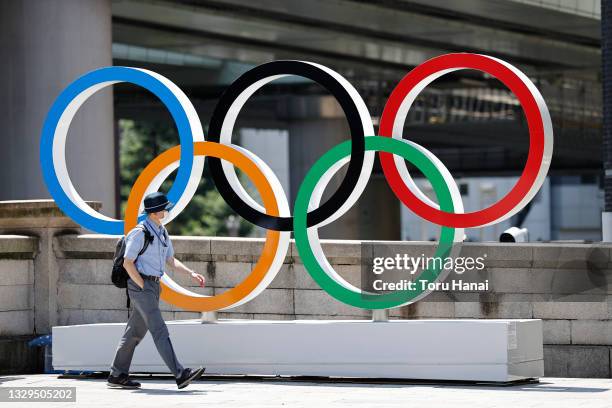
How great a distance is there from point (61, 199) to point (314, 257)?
10.7 feet

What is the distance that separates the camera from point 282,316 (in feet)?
52.7

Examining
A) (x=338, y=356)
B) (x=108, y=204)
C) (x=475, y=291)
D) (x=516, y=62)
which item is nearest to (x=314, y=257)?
(x=338, y=356)

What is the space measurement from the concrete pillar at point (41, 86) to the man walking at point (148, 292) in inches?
561

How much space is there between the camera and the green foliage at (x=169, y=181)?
83938 mm

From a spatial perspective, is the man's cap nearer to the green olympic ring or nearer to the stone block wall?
the green olympic ring

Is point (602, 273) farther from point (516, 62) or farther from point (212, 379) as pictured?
point (516, 62)

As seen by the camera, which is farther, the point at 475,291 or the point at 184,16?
the point at 184,16

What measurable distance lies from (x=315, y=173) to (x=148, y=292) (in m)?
2.36

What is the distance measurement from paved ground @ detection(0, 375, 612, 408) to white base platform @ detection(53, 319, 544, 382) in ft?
0.57

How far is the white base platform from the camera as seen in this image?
1366 cm

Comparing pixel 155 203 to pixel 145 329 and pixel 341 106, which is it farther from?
pixel 341 106

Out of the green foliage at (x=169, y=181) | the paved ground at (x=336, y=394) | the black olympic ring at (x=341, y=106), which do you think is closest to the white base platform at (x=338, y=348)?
the paved ground at (x=336, y=394)

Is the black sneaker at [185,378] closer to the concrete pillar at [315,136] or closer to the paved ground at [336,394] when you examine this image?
the paved ground at [336,394]

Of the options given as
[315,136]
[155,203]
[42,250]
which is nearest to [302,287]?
[155,203]
